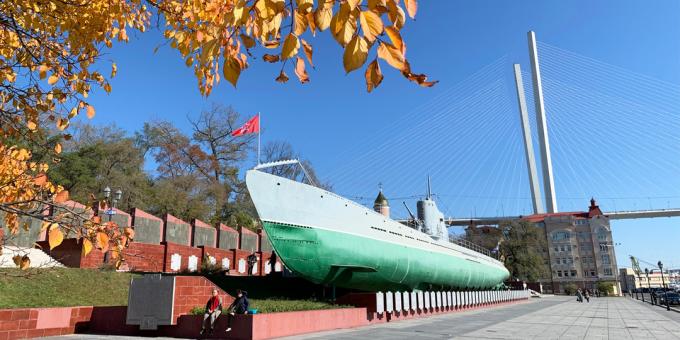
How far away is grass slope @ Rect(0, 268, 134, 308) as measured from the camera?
1422 cm

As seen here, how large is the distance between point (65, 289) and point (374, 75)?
17.8m

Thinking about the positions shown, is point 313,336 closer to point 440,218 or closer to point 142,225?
point 142,225

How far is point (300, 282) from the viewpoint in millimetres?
21266

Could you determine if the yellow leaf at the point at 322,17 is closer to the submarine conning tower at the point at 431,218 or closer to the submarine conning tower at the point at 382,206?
the submarine conning tower at the point at 382,206

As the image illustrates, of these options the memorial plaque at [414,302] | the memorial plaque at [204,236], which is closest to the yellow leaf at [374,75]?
the memorial plaque at [414,302]

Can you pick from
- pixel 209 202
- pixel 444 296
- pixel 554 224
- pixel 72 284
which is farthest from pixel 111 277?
pixel 554 224

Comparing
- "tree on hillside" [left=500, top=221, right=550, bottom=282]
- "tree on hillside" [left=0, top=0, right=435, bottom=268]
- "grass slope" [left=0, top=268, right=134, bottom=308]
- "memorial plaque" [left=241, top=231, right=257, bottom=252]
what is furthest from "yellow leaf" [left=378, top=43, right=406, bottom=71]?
"tree on hillside" [left=500, top=221, right=550, bottom=282]

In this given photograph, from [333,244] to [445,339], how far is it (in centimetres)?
647

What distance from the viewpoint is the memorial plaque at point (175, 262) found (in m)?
25.3

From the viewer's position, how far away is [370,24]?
7.67ft

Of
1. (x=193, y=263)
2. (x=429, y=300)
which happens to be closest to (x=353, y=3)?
(x=429, y=300)

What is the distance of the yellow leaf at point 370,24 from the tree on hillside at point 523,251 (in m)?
79.1

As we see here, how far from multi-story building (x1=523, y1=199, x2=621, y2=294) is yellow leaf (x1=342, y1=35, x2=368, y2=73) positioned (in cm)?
10347

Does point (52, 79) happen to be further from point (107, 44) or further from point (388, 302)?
point (388, 302)
